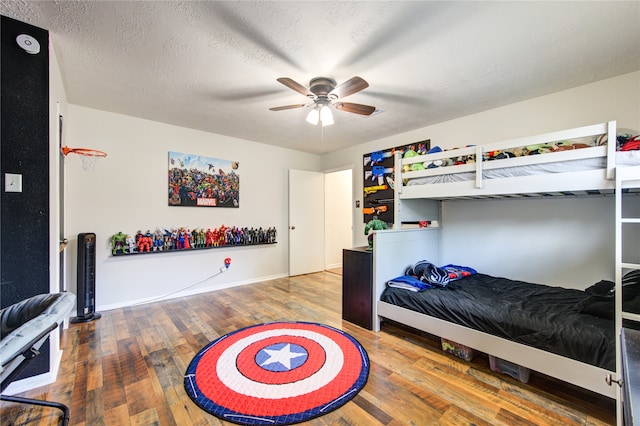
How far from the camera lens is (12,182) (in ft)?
5.73

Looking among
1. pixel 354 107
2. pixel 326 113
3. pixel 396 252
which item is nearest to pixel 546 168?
pixel 396 252

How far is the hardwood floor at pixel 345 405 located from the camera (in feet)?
5.08

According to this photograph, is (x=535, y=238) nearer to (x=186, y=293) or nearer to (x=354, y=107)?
(x=354, y=107)

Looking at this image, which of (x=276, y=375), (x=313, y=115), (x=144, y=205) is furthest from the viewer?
(x=144, y=205)

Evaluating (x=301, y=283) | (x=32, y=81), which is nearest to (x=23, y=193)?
(x=32, y=81)

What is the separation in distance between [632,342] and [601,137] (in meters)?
1.78

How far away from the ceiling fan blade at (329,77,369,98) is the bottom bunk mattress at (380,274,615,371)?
1.93 metres

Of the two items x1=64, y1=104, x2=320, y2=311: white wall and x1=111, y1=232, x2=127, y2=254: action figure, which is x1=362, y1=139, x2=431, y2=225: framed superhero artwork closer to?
x1=64, y1=104, x2=320, y2=311: white wall

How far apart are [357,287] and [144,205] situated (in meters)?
3.08

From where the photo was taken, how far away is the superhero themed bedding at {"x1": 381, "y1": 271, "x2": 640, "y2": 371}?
1.63 metres

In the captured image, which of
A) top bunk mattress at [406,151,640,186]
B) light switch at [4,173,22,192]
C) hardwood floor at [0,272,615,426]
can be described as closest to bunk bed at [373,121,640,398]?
top bunk mattress at [406,151,640,186]

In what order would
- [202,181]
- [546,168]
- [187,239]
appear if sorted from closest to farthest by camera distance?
[546,168] < [187,239] < [202,181]

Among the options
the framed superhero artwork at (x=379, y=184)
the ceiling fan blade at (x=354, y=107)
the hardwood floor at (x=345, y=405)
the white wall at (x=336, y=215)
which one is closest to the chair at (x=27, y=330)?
the hardwood floor at (x=345, y=405)

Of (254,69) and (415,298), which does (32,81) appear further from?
(415,298)
